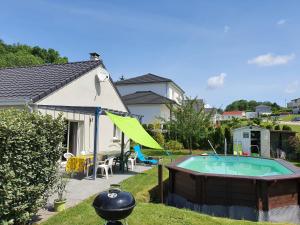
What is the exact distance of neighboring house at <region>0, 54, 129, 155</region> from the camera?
535 inches

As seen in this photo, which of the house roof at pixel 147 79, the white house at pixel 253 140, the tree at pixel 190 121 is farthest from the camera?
the house roof at pixel 147 79

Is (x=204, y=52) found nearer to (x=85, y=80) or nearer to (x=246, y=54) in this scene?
(x=246, y=54)

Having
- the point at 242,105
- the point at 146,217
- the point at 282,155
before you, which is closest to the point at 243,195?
the point at 146,217

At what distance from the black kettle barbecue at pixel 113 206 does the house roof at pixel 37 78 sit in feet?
30.9

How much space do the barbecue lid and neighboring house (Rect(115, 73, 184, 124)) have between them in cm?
2999

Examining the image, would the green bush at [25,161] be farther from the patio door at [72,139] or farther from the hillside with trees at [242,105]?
the hillside with trees at [242,105]

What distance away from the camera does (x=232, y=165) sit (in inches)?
700

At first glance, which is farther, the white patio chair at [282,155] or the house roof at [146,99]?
the house roof at [146,99]

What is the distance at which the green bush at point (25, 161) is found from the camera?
227 inches

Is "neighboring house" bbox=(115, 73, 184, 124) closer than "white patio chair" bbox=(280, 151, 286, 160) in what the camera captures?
No

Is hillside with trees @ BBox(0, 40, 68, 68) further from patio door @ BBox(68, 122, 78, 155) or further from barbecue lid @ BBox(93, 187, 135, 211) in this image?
barbecue lid @ BBox(93, 187, 135, 211)

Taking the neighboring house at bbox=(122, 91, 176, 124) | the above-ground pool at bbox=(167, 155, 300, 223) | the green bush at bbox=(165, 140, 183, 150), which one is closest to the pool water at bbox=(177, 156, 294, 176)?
the above-ground pool at bbox=(167, 155, 300, 223)

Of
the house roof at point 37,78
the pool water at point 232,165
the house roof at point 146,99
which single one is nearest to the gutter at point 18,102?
the house roof at point 37,78

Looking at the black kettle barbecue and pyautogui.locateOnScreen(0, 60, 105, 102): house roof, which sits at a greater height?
pyautogui.locateOnScreen(0, 60, 105, 102): house roof
